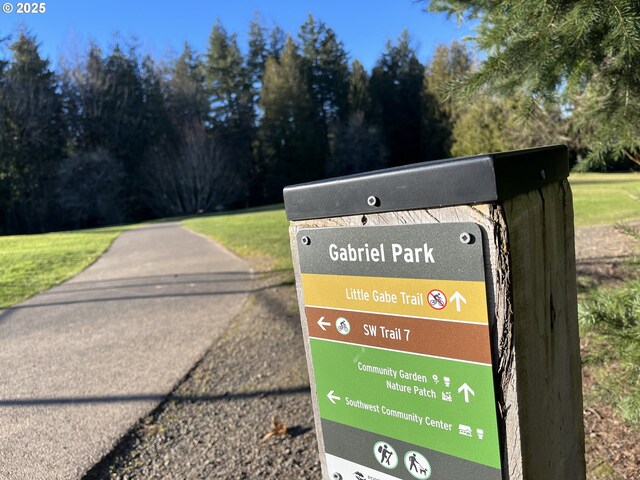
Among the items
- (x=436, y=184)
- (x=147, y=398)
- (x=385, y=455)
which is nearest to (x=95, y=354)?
(x=147, y=398)

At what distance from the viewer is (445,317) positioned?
1227mm

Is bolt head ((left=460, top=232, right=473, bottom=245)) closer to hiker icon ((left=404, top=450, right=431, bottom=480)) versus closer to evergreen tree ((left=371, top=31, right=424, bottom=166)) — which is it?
hiker icon ((left=404, top=450, right=431, bottom=480))

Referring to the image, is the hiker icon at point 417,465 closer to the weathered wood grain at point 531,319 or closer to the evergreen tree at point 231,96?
the weathered wood grain at point 531,319

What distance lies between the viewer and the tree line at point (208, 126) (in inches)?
1405

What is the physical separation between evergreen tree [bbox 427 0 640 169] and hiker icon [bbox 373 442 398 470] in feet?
6.05

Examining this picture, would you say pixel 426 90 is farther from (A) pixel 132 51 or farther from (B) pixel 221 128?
(A) pixel 132 51

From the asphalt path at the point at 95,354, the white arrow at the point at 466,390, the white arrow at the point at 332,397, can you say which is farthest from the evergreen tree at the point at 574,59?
the asphalt path at the point at 95,354

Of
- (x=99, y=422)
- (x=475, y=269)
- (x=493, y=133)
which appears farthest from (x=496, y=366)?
(x=493, y=133)

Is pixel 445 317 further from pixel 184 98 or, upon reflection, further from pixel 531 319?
pixel 184 98

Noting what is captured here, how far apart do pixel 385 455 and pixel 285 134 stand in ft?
149

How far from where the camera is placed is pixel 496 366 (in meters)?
1.17

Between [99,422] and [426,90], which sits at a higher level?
[426,90]

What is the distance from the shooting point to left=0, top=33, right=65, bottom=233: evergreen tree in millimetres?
34312

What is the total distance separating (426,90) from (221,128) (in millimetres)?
19202
